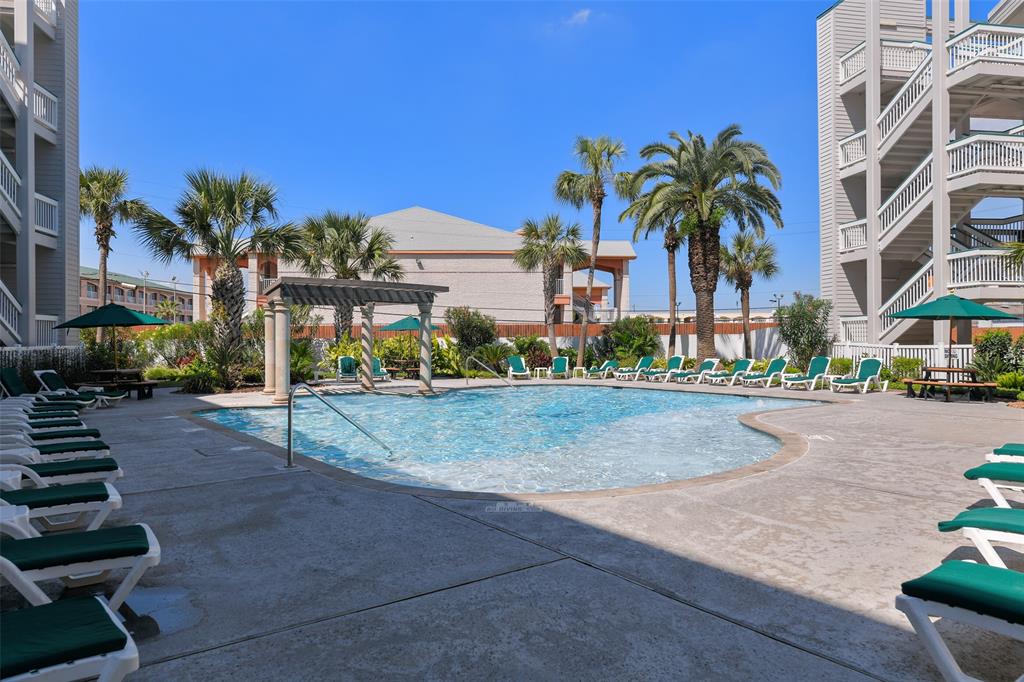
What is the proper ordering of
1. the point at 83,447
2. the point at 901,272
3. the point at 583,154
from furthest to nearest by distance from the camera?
the point at 583,154, the point at 901,272, the point at 83,447

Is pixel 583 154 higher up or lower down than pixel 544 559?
higher up

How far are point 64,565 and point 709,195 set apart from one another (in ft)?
76.1

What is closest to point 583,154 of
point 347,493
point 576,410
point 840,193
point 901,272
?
point 840,193

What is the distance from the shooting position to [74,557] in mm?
2855

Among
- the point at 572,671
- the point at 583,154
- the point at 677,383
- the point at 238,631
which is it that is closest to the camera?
the point at 572,671

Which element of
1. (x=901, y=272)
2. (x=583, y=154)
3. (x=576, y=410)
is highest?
(x=583, y=154)

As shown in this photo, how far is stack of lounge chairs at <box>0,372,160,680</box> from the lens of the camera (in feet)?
6.67

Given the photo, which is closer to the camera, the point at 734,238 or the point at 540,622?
the point at 540,622

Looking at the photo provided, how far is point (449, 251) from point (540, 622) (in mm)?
34567

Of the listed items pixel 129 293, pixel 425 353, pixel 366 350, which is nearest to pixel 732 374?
pixel 425 353

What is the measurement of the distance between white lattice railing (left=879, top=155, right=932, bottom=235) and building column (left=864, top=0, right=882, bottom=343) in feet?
1.10

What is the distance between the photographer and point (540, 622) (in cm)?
312

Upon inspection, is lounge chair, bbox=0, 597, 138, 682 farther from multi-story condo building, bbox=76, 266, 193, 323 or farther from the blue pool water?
multi-story condo building, bbox=76, 266, 193, 323

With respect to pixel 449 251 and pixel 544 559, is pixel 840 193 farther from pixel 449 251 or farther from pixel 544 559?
pixel 544 559
